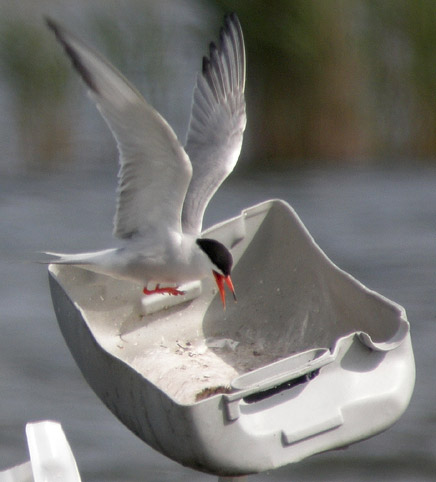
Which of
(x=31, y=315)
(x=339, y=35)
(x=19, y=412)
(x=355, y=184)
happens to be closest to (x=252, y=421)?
(x=19, y=412)

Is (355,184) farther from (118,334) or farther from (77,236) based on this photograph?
(118,334)

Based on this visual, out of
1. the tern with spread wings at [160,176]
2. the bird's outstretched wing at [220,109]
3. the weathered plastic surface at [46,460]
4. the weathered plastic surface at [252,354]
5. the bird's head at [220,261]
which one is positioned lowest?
the weathered plastic surface at [46,460]

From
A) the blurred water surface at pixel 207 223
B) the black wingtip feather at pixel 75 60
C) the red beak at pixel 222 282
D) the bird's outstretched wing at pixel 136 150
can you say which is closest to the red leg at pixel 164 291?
the red beak at pixel 222 282

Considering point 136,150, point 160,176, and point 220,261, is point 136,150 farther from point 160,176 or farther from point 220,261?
point 220,261

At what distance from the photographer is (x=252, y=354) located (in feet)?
9.38

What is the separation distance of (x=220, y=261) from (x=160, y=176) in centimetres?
56

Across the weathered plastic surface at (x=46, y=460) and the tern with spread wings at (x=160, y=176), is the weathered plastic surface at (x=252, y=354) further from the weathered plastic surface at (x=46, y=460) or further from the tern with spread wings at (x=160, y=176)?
the weathered plastic surface at (x=46, y=460)

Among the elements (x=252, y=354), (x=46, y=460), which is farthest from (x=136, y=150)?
(x=46, y=460)

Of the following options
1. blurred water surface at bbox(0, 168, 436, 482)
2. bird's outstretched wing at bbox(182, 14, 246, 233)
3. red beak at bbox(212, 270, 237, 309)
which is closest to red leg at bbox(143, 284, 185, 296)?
red beak at bbox(212, 270, 237, 309)

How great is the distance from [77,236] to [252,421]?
509 centimetres

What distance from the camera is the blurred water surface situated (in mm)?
4926

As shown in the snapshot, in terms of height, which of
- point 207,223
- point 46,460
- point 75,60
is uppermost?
point 207,223

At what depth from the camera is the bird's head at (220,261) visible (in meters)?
2.78

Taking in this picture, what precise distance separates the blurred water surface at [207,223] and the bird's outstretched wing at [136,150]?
5.51ft
